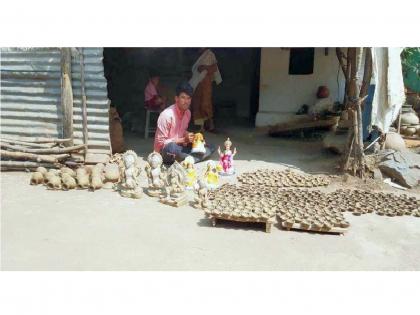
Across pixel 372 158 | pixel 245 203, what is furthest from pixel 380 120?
pixel 245 203

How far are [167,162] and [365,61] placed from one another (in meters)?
3.60

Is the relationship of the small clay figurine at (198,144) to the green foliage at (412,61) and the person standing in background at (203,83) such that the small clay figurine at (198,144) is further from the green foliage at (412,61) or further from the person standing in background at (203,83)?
the green foliage at (412,61)

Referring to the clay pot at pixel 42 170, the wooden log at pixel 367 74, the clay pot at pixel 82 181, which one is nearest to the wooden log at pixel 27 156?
the clay pot at pixel 42 170

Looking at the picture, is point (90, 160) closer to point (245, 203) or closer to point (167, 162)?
point (167, 162)

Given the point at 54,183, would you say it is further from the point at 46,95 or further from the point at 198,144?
the point at 198,144

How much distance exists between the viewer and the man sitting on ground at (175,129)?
6.94 m

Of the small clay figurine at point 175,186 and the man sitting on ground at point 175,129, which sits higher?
the man sitting on ground at point 175,129

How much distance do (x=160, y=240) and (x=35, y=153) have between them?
143 inches

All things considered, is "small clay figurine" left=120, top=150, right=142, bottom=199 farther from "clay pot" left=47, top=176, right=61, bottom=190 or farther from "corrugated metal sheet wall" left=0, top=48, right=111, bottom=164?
"corrugated metal sheet wall" left=0, top=48, right=111, bottom=164

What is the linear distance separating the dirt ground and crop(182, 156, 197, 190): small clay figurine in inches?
24.2

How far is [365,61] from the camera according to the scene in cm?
677

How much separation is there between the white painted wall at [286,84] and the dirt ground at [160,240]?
5.78 meters

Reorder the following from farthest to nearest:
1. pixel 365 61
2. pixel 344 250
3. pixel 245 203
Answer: pixel 365 61, pixel 245 203, pixel 344 250

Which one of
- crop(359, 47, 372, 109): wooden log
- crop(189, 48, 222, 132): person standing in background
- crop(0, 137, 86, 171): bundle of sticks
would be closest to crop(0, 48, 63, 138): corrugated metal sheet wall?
crop(0, 137, 86, 171): bundle of sticks
